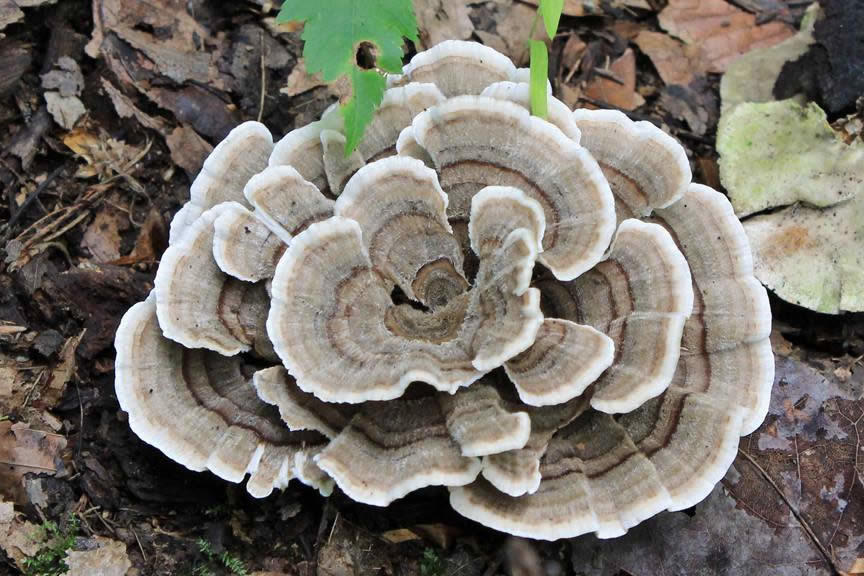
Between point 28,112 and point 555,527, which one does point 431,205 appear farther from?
point 28,112

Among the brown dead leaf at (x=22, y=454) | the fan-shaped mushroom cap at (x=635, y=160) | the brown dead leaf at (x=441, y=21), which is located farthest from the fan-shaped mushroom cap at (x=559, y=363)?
the brown dead leaf at (x=441, y=21)

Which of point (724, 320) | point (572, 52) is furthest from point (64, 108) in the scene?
point (724, 320)

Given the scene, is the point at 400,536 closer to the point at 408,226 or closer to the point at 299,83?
the point at 408,226

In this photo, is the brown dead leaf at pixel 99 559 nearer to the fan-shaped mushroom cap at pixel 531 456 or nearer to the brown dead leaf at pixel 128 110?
the fan-shaped mushroom cap at pixel 531 456

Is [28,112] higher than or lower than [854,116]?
higher

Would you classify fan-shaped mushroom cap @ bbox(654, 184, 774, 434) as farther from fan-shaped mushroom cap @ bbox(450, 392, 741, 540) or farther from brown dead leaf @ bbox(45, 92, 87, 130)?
brown dead leaf @ bbox(45, 92, 87, 130)

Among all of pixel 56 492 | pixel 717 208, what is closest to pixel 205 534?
pixel 56 492
